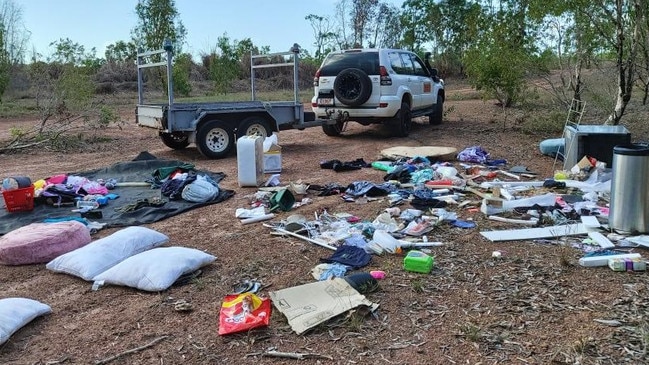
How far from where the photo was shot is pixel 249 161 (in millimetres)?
7730

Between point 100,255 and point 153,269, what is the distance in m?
0.65

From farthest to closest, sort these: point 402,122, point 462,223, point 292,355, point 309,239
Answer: point 402,122 → point 462,223 → point 309,239 → point 292,355

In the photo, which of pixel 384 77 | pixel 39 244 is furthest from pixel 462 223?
pixel 384 77

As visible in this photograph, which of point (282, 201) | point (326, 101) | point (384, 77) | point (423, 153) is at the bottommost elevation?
point (282, 201)

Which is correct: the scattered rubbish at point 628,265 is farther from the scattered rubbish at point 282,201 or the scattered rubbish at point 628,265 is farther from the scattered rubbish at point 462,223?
the scattered rubbish at point 282,201

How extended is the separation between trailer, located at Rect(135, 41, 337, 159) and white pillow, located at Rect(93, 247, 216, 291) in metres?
5.31

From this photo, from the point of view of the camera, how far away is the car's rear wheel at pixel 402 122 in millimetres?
12086

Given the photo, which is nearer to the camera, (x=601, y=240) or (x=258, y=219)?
(x=601, y=240)

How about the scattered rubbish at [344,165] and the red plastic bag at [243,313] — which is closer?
the red plastic bag at [243,313]

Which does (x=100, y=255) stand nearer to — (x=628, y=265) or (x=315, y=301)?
(x=315, y=301)

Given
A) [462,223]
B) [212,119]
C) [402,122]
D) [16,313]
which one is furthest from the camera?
[402,122]

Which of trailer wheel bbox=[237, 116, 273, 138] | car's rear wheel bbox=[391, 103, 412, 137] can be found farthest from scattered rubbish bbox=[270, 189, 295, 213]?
car's rear wheel bbox=[391, 103, 412, 137]

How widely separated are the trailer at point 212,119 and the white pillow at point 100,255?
15.6 ft

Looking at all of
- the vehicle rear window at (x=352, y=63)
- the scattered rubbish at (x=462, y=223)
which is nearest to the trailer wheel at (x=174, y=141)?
the vehicle rear window at (x=352, y=63)
